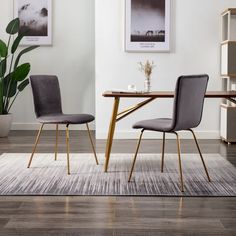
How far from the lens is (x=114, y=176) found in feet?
13.2

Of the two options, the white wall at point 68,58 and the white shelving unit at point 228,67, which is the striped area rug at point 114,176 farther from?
the white wall at point 68,58

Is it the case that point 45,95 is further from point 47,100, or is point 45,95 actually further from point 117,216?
point 117,216

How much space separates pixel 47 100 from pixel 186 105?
4.65 feet

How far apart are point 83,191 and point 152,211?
0.64m

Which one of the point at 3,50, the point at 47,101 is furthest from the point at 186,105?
the point at 3,50

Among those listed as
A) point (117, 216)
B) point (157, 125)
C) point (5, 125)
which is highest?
point (157, 125)

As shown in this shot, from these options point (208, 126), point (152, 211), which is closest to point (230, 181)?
point (152, 211)

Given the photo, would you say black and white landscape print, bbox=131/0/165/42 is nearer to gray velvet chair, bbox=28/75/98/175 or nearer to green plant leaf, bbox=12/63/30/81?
green plant leaf, bbox=12/63/30/81

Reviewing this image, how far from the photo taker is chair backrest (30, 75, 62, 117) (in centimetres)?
447

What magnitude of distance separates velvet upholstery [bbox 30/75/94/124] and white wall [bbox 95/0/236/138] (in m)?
1.41

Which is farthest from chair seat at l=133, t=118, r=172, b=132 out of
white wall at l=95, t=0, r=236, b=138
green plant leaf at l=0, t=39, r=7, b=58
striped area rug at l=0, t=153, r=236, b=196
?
green plant leaf at l=0, t=39, r=7, b=58

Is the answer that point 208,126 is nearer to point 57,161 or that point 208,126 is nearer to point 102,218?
point 57,161

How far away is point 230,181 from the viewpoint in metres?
3.84

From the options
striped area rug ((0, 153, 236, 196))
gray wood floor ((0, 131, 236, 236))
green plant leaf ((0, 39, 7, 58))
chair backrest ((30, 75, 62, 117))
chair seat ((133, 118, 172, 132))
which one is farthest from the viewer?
green plant leaf ((0, 39, 7, 58))
